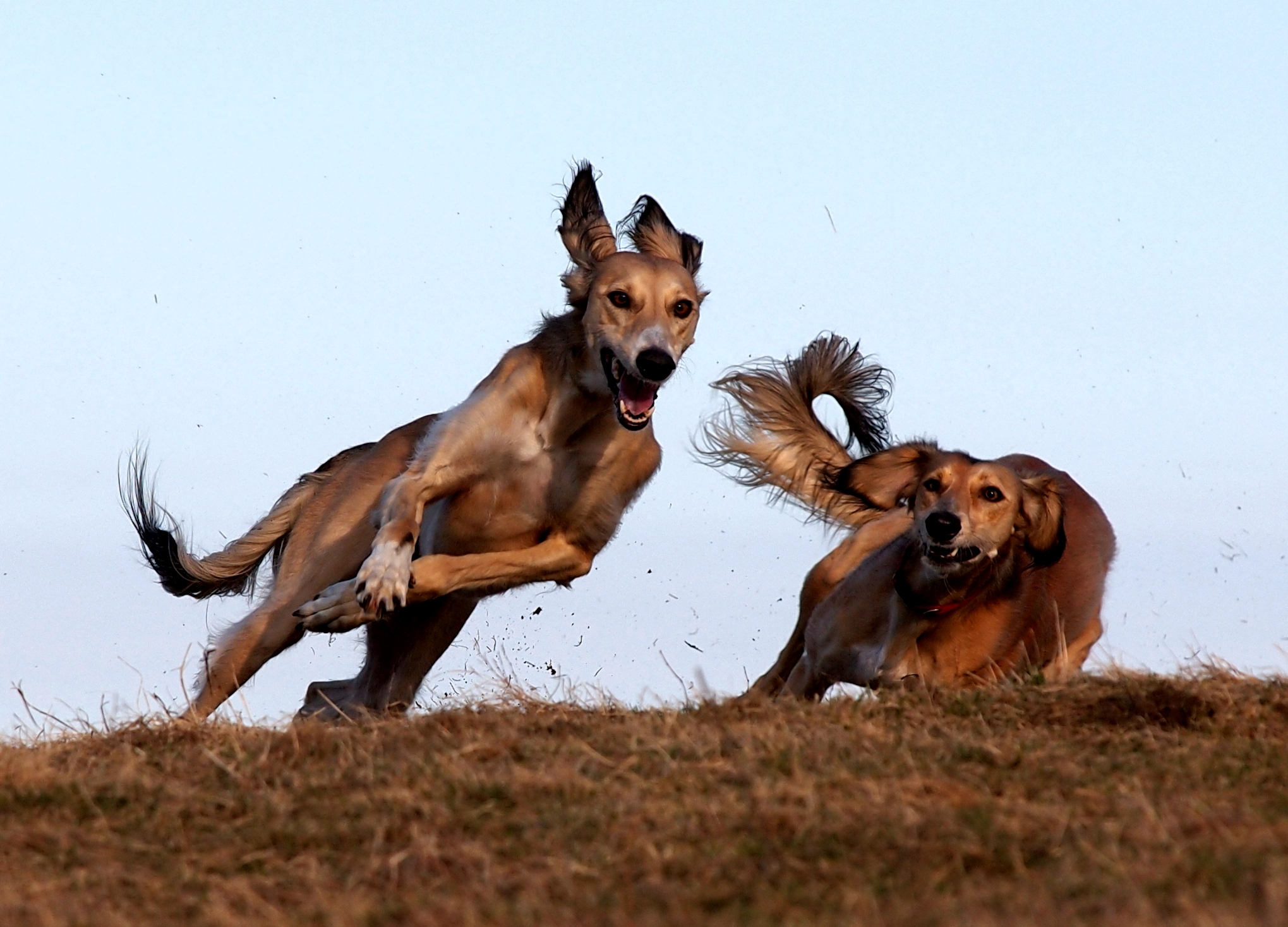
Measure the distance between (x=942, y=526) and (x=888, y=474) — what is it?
794mm

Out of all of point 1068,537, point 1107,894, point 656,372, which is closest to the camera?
point 1107,894

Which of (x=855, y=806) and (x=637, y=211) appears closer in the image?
(x=855, y=806)

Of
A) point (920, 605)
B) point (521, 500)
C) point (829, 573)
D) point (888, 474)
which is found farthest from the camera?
point (829, 573)

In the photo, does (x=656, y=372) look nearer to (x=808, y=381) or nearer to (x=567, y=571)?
(x=567, y=571)

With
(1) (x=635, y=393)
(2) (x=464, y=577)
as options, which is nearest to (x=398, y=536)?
(2) (x=464, y=577)

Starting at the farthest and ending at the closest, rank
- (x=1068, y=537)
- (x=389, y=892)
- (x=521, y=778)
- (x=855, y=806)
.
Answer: (x=1068, y=537)
(x=521, y=778)
(x=855, y=806)
(x=389, y=892)

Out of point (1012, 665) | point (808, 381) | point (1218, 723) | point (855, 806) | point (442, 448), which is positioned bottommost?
point (855, 806)

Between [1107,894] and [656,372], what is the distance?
377 cm

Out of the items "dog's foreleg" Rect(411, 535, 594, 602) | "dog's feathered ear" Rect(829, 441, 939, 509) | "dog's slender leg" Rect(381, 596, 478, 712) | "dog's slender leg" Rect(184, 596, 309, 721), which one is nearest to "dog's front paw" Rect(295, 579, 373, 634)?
"dog's foreleg" Rect(411, 535, 594, 602)

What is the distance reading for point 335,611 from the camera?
6.64 metres

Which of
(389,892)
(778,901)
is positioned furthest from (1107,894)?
(389,892)

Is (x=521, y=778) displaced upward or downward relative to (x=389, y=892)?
upward

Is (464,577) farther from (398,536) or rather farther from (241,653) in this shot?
(241,653)

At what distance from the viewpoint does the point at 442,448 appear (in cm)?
704
